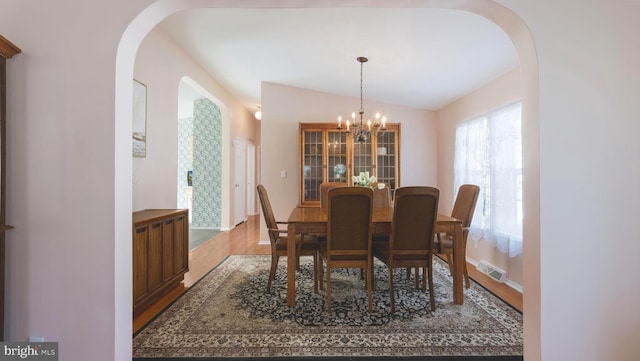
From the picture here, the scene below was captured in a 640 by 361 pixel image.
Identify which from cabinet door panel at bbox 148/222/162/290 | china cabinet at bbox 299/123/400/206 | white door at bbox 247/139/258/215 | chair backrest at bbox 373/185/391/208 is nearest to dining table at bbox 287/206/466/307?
cabinet door panel at bbox 148/222/162/290

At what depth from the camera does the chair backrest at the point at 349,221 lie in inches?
88.0

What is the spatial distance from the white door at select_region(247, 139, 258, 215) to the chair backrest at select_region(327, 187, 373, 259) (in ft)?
18.2

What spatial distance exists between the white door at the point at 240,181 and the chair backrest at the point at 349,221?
168 inches

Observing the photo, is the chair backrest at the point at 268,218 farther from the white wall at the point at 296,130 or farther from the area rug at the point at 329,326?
the white wall at the point at 296,130

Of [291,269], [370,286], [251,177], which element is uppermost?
[251,177]

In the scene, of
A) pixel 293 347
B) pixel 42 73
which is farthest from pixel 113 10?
pixel 293 347

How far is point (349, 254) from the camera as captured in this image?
7.84 ft

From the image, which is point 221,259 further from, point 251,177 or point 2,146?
point 251,177

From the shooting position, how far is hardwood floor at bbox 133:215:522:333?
8.02 feet

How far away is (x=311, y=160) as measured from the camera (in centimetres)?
463

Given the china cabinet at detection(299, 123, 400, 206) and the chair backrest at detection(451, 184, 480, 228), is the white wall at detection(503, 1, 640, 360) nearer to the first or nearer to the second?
the chair backrest at detection(451, 184, 480, 228)

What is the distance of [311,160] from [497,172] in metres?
→ 2.54

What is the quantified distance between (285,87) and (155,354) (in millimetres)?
4013

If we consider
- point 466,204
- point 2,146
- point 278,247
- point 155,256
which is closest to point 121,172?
point 2,146
